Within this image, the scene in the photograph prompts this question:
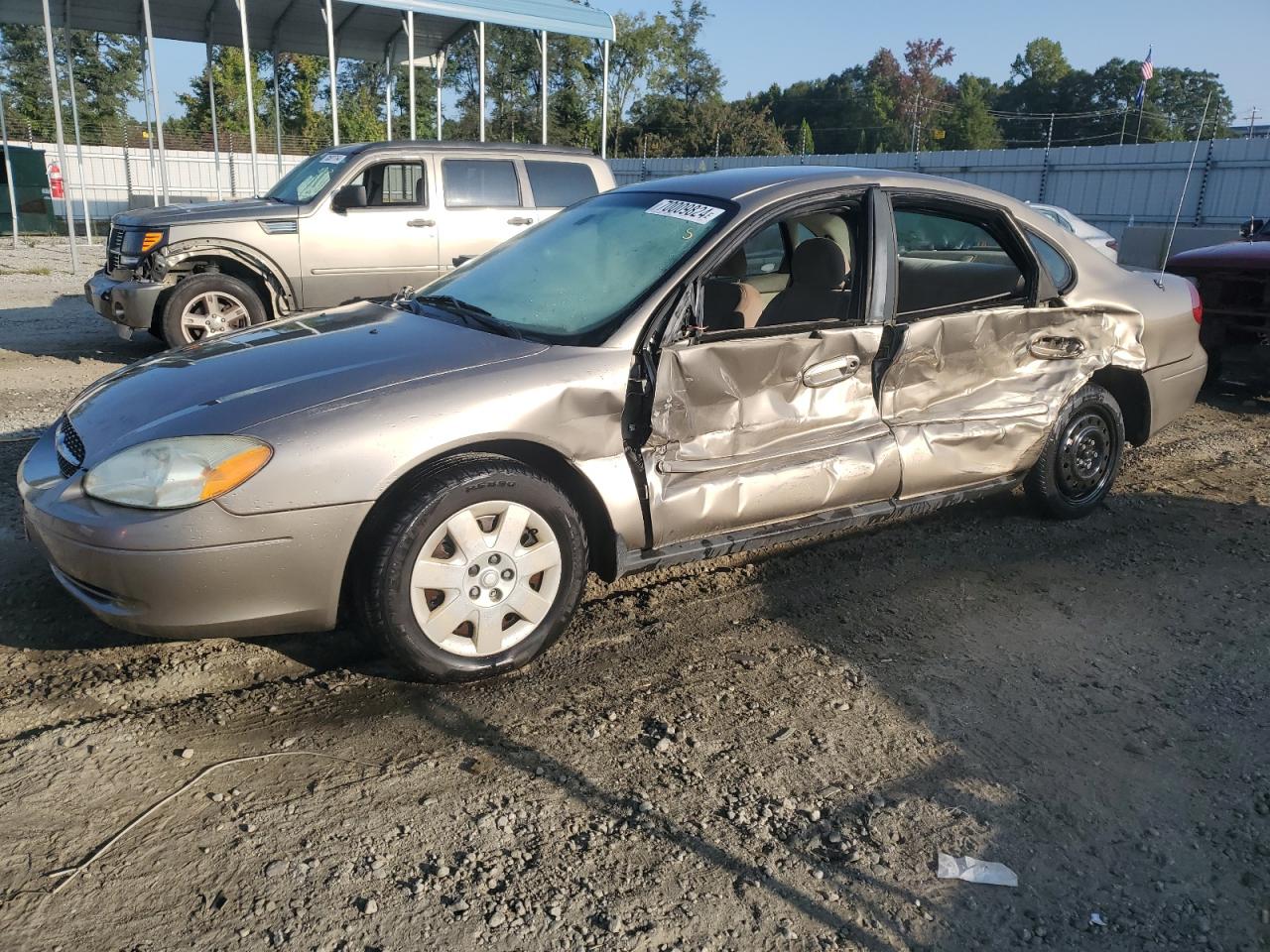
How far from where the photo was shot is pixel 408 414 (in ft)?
10.6

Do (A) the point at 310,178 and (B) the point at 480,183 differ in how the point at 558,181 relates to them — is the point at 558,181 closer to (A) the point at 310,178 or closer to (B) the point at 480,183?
(B) the point at 480,183

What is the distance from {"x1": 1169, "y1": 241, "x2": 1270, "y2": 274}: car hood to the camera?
25.8 feet

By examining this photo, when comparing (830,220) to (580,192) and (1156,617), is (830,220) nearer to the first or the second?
(1156,617)

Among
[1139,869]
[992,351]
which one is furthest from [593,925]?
[992,351]

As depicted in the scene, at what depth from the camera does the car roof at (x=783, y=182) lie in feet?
13.4

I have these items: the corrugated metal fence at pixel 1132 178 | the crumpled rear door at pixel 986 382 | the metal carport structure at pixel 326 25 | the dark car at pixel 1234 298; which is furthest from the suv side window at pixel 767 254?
the corrugated metal fence at pixel 1132 178

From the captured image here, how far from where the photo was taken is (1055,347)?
189 inches

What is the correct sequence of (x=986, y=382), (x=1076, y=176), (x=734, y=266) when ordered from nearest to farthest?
(x=734, y=266) < (x=986, y=382) < (x=1076, y=176)

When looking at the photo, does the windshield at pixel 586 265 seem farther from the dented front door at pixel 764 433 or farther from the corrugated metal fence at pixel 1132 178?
the corrugated metal fence at pixel 1132 178

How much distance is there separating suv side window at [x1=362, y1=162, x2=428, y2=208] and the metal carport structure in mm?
6711

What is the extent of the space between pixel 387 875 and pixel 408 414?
140cm

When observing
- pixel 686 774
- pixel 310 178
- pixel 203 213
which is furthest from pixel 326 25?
pixel 686 774

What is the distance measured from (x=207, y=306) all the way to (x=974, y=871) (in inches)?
312

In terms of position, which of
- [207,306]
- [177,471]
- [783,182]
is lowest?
[207,306]
